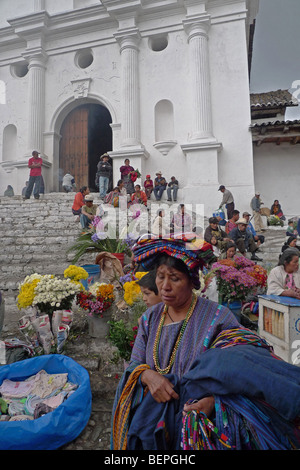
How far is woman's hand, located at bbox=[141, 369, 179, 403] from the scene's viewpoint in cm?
133

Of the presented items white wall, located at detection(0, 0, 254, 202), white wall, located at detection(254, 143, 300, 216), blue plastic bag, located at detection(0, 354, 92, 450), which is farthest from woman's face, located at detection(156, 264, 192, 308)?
→ white wall, located at detection(254, 143, 300, 216)

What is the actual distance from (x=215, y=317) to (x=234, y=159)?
11.1 meters

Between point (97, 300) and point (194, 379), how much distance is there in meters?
2.32

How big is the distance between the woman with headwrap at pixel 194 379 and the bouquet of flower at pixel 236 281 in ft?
7.79

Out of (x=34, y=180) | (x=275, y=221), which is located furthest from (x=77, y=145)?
(x=275, y=221)

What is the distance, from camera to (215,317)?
59.8 inches

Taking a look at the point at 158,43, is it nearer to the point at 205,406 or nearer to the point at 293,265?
the point at 293,265

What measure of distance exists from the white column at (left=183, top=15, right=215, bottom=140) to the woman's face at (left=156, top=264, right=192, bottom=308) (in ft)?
35.2

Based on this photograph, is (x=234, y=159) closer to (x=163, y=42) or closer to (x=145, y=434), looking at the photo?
(x=163, y=42)

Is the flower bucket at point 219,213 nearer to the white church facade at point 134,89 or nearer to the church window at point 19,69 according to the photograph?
the white church facade at point 134,89

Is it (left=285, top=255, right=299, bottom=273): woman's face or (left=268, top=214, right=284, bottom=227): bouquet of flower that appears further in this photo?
(left=268, top=214, right=284, bottom=227): bouquet of flower

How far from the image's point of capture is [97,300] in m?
3.44

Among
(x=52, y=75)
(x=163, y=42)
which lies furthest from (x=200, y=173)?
(x=52, y=75)

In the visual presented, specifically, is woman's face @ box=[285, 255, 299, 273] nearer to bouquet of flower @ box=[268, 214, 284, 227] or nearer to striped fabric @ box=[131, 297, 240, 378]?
striped fabric @ box=[131, 297, 240, 378]
